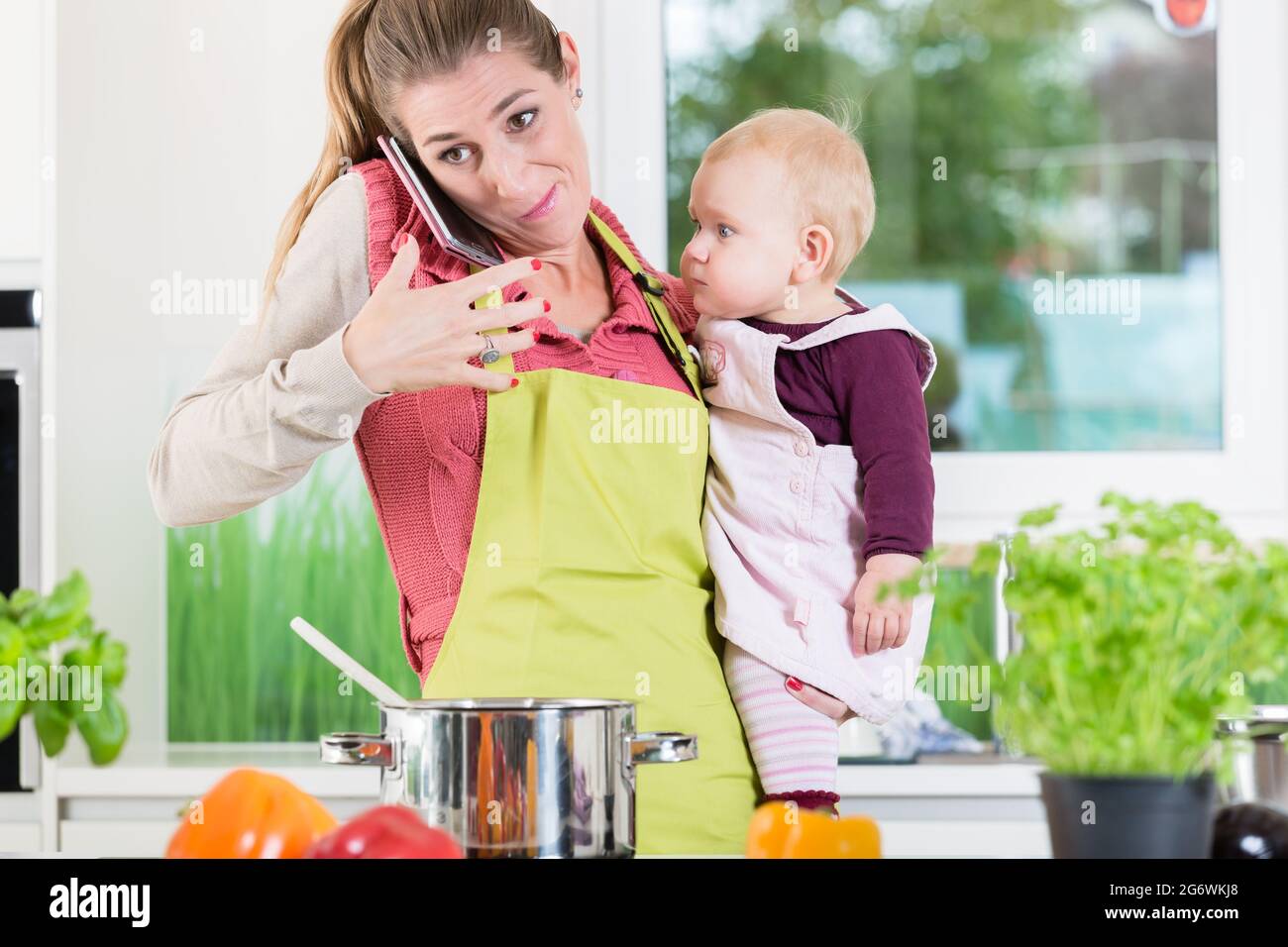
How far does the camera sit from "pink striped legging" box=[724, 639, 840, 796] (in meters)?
1.24

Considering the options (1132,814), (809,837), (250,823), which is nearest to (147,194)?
(250,823)

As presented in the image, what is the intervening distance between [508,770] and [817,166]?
81cm

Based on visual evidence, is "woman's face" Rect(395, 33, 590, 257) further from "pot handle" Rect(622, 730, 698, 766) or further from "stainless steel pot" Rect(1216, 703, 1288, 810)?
"stainless steel pot" Rect(1216, 703, 1288, 810)

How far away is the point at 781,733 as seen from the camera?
1249mm

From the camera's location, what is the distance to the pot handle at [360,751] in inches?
30.8

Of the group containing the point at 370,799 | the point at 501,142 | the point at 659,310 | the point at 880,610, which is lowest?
the point at 370,799

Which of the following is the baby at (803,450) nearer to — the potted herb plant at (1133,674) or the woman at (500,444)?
the woman at (500,444)

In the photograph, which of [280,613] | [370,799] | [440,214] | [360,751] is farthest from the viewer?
[280,613]

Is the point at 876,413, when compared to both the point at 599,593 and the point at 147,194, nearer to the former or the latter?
the point at 599,593

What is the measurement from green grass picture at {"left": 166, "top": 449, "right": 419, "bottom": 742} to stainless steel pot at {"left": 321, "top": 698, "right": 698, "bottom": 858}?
1.55 metres

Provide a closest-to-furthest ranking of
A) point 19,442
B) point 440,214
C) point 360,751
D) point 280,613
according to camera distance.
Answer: point 360,751, point 440,214, point 19,442, point 280,613

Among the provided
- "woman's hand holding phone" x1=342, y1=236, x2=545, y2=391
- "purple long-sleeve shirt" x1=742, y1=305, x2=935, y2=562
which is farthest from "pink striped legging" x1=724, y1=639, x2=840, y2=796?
"woman's hand holding phone" x1=342, y1=236, x2=545, y2=391

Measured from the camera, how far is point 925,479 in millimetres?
1255

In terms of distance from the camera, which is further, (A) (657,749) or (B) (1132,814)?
(A) (657,749)
